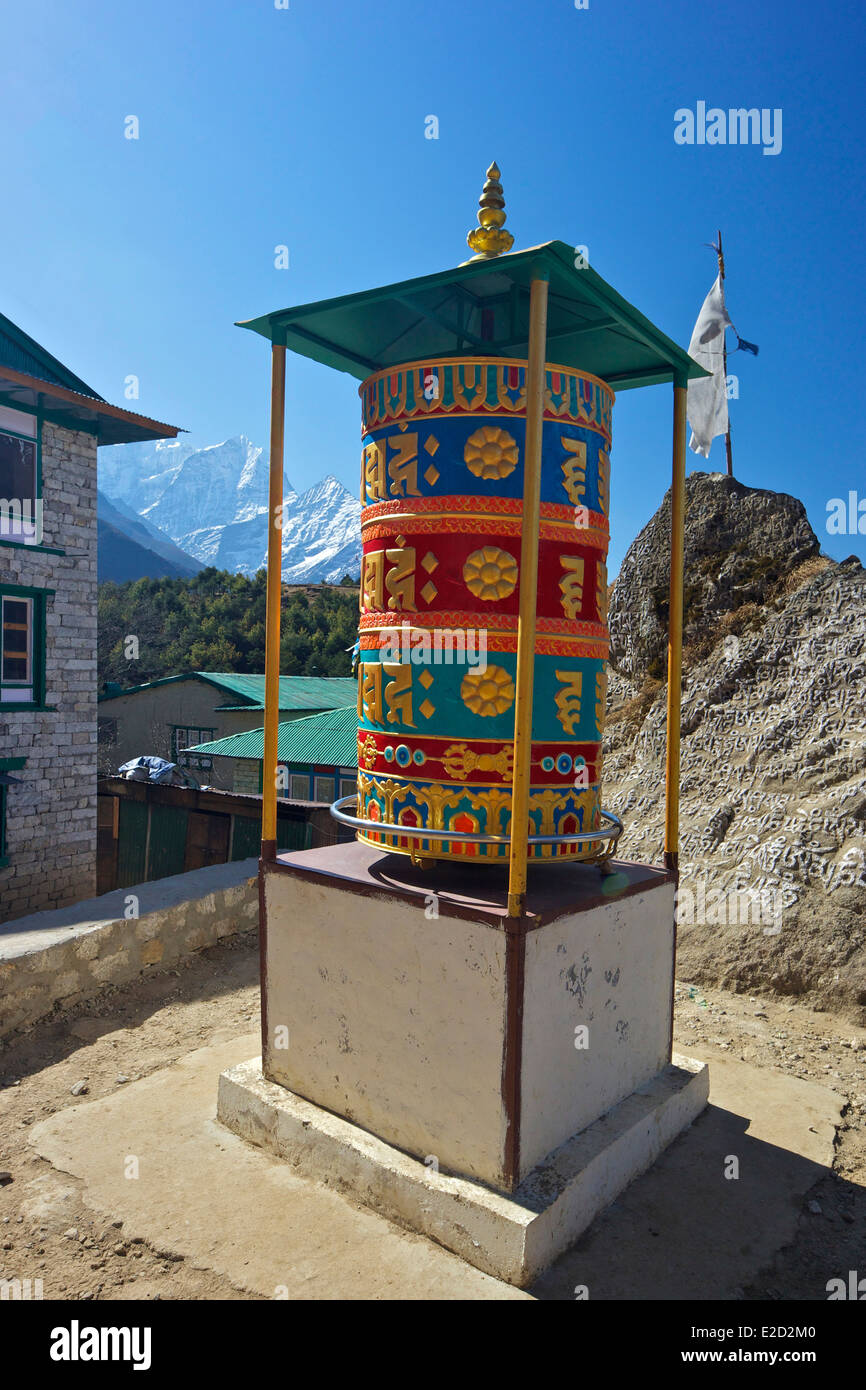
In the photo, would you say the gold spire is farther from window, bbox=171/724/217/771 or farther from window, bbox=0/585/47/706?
window, bbox=171/724/217/771

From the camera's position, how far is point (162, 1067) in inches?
223

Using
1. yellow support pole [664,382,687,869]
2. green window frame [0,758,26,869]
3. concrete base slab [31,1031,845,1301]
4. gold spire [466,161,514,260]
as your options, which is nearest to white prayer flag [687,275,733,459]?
yellow support pole [664,382,687,869]

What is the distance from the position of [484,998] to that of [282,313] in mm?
3671

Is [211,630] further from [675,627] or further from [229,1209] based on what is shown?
[229,1209]

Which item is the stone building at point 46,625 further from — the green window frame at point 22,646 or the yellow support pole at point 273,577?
the yellow support pole at point 273,577

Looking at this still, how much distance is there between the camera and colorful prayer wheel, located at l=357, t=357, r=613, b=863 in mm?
4227

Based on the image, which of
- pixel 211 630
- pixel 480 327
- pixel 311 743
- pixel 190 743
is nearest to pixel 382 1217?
pixel 480 327

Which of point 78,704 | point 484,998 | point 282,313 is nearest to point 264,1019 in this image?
point 484,998

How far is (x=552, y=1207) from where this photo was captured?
3592 millimetres

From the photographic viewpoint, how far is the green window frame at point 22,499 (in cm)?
1281

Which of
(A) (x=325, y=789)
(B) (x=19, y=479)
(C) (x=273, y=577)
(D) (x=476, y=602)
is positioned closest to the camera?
(D) (x=476, y=602)

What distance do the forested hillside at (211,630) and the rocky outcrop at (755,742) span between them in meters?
31.4

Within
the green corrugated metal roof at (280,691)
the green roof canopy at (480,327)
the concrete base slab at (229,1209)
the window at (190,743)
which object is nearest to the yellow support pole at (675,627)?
the green roof canopy at (480,327)

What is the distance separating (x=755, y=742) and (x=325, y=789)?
13814mm
